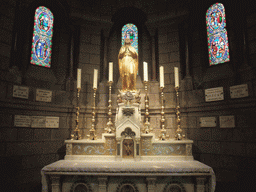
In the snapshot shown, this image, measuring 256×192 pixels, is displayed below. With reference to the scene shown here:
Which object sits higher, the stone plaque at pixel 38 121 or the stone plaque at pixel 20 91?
the stone plaque at pixel 20 91

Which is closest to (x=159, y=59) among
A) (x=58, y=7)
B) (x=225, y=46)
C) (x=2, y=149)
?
(x=225, y=46)

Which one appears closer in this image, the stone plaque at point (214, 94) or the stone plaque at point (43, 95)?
the stone plaque at point (214, 94)

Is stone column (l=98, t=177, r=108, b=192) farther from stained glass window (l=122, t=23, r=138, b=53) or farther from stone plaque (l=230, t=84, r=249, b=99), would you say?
stained glass window (l=122, t=23, r=138, b=53)

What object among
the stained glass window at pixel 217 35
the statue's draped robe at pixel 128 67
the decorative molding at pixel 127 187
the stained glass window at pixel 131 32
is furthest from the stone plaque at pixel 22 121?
the stained glass window at pixel 217 35

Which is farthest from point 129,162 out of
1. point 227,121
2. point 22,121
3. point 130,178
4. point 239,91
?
point 239,91

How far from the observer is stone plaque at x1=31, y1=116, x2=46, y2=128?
5.12m

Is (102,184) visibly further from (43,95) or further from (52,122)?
(43,95)

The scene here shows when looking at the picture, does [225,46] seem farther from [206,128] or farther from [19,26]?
[19,26]

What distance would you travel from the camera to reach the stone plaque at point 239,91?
4.74m

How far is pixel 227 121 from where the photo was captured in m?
4.95

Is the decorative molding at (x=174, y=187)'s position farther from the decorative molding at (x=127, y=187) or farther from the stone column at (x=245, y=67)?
the stone column at (x=245, y=67)

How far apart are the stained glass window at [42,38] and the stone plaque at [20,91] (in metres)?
1.01

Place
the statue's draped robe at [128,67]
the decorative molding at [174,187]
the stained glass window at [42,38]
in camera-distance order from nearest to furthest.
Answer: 1. the decorative molding at [174,187]
2. the statue's draped robe at [128,67]
3. the stained glass window at [42,38]

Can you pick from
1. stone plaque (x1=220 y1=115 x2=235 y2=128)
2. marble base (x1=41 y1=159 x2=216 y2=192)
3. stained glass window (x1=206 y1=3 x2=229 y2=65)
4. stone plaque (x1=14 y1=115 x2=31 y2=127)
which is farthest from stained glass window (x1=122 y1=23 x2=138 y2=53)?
marble base (x1=41 y1=159 x2=216 y2=192)
